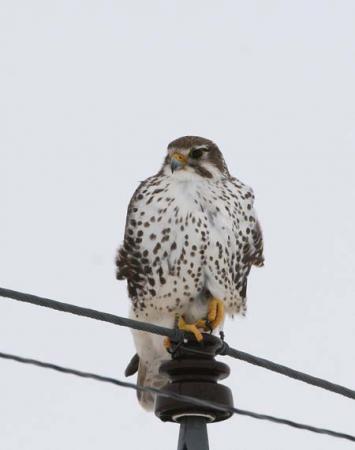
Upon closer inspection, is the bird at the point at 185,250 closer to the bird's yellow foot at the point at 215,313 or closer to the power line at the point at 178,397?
the bird's yellow foot at the point at 215,313

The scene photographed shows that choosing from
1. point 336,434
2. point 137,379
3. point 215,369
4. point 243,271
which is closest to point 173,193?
point 243,271

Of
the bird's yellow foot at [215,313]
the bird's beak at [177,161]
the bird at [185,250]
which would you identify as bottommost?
the bird's yellow foot at [215,313]

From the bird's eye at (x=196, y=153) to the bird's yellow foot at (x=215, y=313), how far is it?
97cm

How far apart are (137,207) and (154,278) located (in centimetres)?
42

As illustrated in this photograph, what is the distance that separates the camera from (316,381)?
3770mm

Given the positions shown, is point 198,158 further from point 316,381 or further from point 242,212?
point 316,381

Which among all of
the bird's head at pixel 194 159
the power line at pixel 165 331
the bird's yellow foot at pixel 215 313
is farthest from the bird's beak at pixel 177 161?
the power line at pixel 165 331

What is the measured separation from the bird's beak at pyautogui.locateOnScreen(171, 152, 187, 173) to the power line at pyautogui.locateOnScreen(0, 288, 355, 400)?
208cm

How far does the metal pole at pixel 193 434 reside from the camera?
3.53 metres

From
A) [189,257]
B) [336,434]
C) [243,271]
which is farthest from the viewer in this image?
[243,271]

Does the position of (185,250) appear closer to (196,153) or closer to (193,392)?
(196,153)

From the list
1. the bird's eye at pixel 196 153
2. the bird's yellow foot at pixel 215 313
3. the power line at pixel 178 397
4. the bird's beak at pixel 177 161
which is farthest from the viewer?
the bird's eye at pixel 196 153

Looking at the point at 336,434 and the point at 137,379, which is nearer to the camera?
the point at 336,434

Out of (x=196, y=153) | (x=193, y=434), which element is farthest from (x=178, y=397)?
(x=196, y=153)
